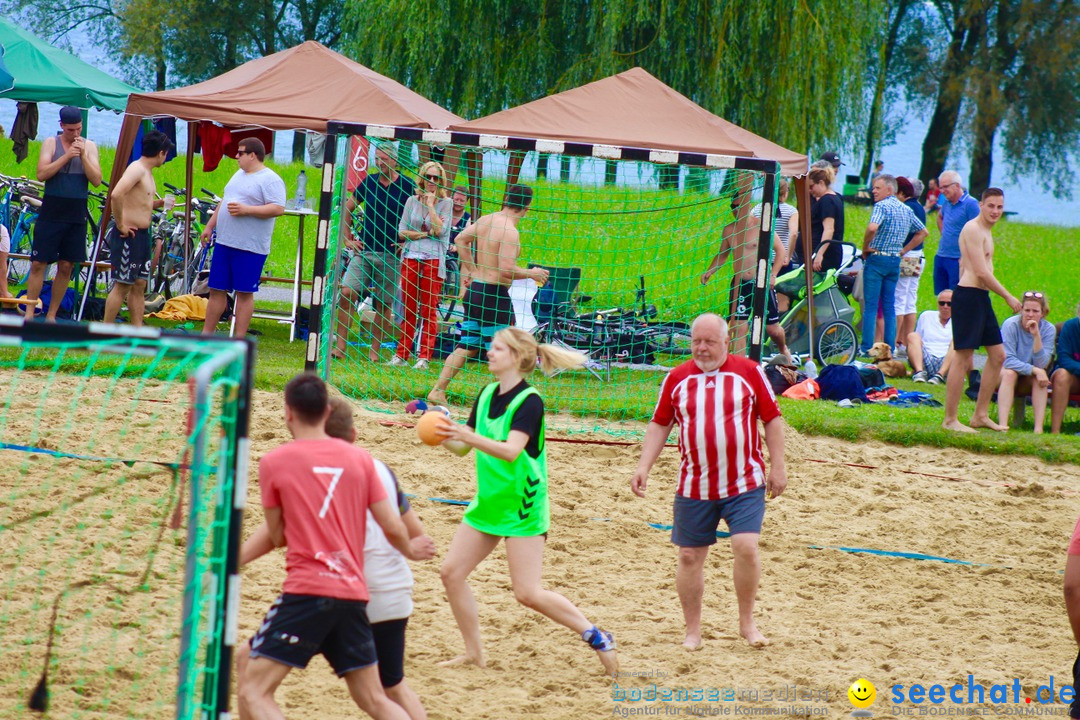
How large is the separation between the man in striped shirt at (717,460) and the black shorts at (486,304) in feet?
14.2

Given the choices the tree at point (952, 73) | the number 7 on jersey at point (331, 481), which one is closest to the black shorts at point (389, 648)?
the number 7 on jersey at point (331, 481)

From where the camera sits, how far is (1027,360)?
9.96 metres

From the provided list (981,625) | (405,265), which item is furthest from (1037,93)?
(981,625)

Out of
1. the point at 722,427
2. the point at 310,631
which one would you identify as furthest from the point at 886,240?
the point at 310,631

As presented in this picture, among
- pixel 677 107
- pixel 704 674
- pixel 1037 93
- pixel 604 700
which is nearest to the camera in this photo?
pixel 604 700

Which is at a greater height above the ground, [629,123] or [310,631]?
[629,123]

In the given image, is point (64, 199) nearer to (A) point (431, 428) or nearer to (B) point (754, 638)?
(A) point (431, 428)

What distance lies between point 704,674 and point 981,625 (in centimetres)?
167

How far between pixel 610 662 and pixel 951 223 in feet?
29.5

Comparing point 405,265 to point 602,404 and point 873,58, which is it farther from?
point 873,58

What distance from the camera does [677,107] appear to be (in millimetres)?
11977

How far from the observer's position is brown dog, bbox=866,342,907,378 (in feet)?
41.5

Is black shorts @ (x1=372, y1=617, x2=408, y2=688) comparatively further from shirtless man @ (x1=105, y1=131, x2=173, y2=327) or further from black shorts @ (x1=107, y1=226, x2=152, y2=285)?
black shorts @ (x1=107, y1=226, x2=152, y2=285)

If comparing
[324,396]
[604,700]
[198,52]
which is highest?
[198,52]
